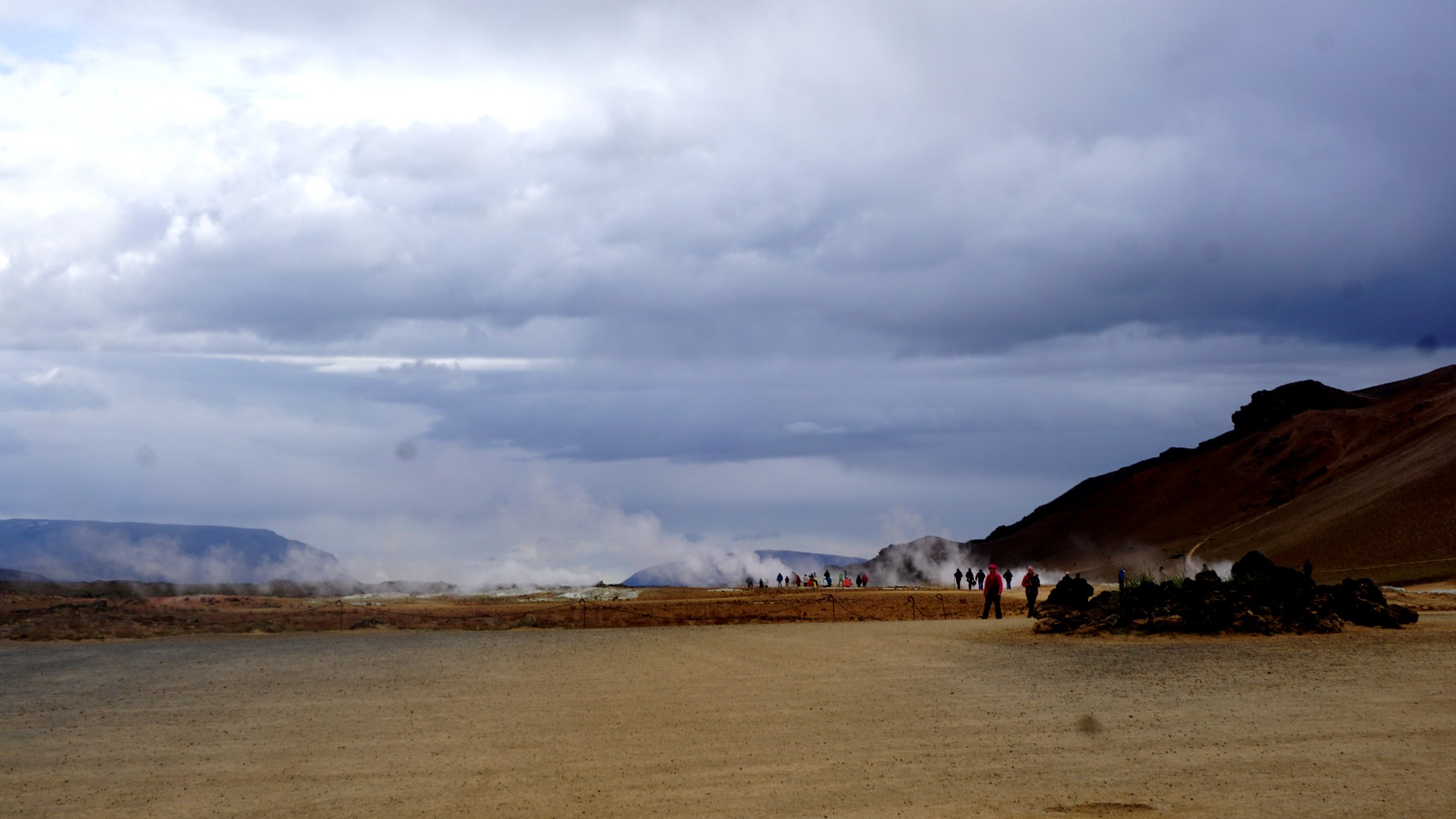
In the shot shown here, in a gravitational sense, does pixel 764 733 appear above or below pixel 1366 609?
below

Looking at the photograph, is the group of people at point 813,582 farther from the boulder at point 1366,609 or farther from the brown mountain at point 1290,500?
the boulder at point 1366,609

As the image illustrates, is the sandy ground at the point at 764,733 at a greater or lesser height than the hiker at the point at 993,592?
lesser

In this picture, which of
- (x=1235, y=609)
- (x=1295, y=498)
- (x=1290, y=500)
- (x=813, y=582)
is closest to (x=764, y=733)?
(x=1235, y=609)

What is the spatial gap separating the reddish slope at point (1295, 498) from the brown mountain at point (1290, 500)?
18 cm

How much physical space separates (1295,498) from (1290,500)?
252 centimetres

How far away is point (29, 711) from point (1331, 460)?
107 m

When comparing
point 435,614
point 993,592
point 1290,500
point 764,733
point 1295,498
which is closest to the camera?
point 764,733

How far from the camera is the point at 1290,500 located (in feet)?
322

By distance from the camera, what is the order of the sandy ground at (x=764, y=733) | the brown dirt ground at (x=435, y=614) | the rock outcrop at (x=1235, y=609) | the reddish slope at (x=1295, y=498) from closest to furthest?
the sandy ground at (x=764, y=733) → the rock outcrop at (x=1235, y=609) → the brown dirt ground at (x=435, y=614) → the reddish slope at (x=1295, y=498)

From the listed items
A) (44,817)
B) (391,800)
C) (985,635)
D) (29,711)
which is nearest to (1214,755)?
(391,800)

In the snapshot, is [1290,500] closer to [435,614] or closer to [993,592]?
[993,592]

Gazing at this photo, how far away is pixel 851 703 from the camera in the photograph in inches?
615

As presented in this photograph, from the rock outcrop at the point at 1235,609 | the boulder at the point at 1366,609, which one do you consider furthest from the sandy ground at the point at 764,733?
the boulder at the point at 1366,609

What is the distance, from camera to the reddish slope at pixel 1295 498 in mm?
64688
